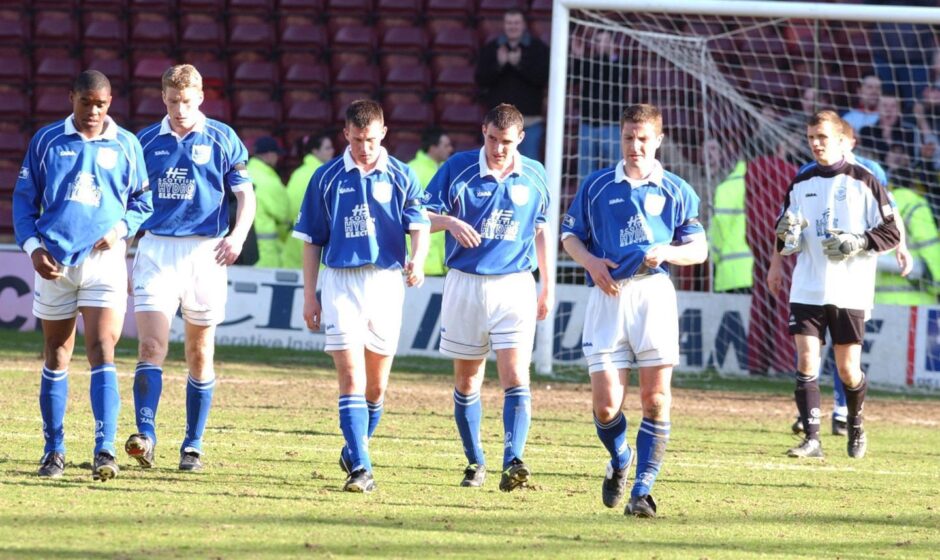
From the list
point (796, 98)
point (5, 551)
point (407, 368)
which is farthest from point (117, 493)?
point (796, 98)

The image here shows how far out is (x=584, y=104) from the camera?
1652cm

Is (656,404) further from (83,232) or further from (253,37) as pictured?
(253,37)

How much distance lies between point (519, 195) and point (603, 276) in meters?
0.93

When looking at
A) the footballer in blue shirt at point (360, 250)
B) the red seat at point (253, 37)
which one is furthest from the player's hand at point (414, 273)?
the red seat at point (253, 37)

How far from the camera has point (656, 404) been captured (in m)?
6.95

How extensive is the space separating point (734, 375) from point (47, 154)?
9297 mm

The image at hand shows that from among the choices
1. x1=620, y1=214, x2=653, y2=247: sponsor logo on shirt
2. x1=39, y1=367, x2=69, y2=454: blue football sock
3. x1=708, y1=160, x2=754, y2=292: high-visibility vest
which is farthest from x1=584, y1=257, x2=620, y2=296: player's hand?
x1=708, y1=160, x2=754, y2=292: high-visibility vest

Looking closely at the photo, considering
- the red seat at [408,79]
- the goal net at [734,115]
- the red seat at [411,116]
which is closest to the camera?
the goal net at [734,115]

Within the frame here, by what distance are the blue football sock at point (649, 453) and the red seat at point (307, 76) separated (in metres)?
13.2

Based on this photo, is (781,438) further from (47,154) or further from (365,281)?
(47,154)

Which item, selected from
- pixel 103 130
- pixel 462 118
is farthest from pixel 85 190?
pixel 462 118

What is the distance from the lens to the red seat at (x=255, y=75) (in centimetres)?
1961

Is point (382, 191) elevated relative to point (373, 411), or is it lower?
elevated

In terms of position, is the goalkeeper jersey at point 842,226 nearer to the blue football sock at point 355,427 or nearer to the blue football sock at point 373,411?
the blue football sock at point 373,411
